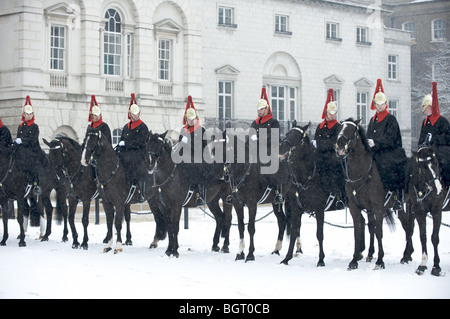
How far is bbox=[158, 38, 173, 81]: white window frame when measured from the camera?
120 feet

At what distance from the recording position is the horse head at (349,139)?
500 inches

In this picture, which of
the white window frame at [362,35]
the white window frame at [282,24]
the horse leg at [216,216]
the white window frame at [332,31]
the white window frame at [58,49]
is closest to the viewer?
the horse leg at [216,216]

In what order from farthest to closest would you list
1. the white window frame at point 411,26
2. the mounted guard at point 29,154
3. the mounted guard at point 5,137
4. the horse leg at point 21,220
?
1. the white window frame at point 411,26
2. the mounted guard at point 5,137
3. the mounted guard at point 29,154
4. the horse leg at point 21,220

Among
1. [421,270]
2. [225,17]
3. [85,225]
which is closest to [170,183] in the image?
[85,225]

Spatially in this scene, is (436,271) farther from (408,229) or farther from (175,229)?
(175,229)

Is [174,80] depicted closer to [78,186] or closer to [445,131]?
[78,186]

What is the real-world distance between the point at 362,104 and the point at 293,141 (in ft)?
112

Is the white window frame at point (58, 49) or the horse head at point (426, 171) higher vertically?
the white window frame at point (58, 49)

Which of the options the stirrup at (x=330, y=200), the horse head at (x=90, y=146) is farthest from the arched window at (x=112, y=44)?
the stirrup at (x=330, y=200)

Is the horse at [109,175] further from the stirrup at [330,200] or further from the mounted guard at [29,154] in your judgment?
the stirrup at [330,200]

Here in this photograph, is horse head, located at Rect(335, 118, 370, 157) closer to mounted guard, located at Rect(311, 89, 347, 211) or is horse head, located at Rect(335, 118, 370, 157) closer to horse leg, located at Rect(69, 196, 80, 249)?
mounted guard, located at Rect(311, 89, 347, 211)

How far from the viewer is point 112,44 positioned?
3484 centimetres

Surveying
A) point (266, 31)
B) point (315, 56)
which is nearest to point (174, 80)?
point (266, 31)

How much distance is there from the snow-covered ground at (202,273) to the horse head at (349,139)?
1936 millimetres
